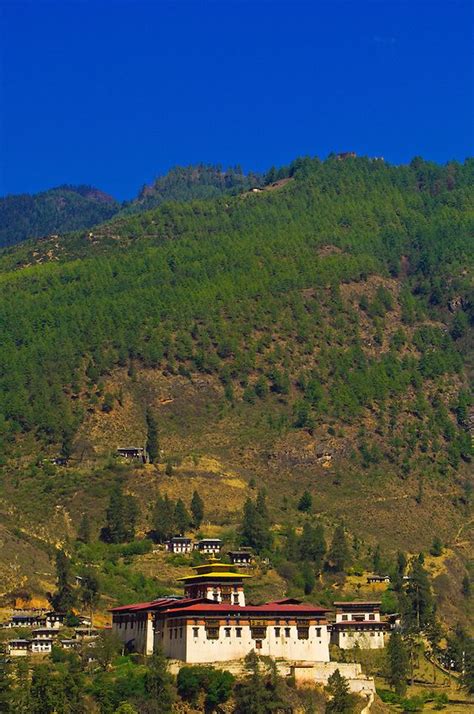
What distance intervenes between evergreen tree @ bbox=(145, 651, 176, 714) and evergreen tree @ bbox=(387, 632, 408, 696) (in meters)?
20.9

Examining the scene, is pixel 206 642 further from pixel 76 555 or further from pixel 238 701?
pixel 76 555

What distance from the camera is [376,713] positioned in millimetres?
124125

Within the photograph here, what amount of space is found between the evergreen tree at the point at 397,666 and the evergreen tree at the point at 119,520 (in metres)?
45.7

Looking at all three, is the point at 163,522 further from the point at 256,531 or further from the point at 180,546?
the point at 256,531

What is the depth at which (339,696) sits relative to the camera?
119750mm

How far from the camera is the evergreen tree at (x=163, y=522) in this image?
175125 mm

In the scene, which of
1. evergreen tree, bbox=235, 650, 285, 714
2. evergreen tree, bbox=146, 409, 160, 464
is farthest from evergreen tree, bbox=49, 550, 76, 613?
evergreen tree, bbox=146, 409, 160, 464

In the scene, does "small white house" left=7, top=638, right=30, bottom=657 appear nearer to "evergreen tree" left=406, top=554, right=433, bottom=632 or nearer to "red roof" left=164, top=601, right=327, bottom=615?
"red roof" left=164, top=601, right=327, bottom=615

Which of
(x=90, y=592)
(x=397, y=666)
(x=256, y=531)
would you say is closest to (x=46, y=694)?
(x=397, y=666)

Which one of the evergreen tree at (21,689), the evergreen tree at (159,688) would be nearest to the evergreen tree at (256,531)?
the evergreen tree at (159,688)

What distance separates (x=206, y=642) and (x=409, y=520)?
74181 mm

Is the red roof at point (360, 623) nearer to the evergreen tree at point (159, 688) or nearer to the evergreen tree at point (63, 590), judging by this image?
the evergreen tree at point (63, 590)

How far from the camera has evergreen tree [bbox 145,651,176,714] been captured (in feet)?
381

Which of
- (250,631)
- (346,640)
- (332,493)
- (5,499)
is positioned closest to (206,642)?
(250,631)
